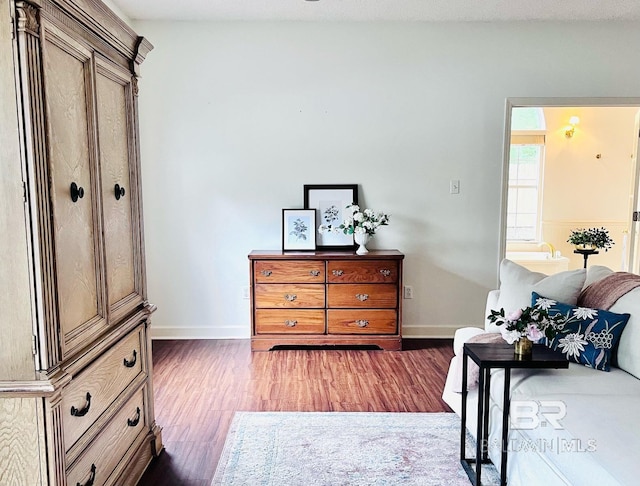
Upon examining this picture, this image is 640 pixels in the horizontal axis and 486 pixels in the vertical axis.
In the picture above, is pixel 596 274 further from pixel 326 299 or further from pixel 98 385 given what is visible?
pixel 98 385

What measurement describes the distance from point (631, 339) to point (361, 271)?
2.03m

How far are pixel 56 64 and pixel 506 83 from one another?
366 centimetres

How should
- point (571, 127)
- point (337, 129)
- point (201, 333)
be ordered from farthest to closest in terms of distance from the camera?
point (571, 127)
point (201, 333)
point (337, 129)

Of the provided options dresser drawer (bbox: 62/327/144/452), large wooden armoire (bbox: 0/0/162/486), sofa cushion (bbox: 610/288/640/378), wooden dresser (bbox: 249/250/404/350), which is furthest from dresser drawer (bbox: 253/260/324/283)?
sofa cushion (bbox: 610/288/640/378)

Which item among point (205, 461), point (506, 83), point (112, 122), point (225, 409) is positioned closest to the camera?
point (112, 122)

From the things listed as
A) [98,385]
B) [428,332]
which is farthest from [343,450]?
[428,332]

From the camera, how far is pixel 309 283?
3.79m

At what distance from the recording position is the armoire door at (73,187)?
140cm

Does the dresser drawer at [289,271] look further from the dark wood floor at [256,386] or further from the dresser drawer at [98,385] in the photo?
the dresser drawer at [98,385]

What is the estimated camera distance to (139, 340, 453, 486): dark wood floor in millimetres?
2363

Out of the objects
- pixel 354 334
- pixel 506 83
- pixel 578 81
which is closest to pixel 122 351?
pixel 354 334

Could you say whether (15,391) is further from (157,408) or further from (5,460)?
(157,408)

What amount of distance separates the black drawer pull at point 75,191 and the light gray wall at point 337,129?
257 cm

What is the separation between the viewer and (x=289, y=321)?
150 inches
